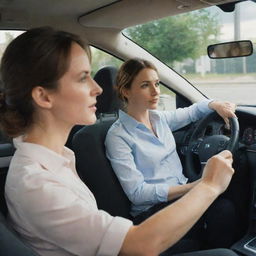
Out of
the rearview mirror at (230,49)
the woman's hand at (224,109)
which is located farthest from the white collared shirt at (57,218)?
the rearview mirror at (230,49)

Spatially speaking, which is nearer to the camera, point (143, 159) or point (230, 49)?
point (143, 159)

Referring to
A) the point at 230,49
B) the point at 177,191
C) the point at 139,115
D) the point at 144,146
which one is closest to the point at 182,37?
the point at 230,49

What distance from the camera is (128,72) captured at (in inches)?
88.3

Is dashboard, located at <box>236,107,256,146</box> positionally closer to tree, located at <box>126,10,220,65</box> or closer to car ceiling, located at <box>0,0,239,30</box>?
car ceiling, located at <box>0,0,239,30</box>

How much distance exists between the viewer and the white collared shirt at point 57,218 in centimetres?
101

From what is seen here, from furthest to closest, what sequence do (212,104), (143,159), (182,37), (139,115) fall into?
(182,37) < (212,104) < (139,115) < (143,159)

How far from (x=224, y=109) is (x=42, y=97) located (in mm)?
1387

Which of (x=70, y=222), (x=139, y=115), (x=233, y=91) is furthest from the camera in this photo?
(x=233, y=91)

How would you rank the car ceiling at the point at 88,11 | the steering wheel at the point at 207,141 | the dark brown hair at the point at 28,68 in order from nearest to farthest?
the dark brown hair at the point at 28,68
the steering wheel at the point at 207,141
the car ceiling at the point at 88,11

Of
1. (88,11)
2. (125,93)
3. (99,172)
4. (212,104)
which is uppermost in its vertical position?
(88,11)

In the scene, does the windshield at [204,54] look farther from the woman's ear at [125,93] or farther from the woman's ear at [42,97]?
the woman's ear at [42,97]

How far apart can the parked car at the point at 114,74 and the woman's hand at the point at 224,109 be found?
0.10 m

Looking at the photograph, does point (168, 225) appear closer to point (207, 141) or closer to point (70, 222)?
point (70, 222)

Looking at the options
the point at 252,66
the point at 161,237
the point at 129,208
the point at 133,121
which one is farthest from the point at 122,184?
the point at 252,66
